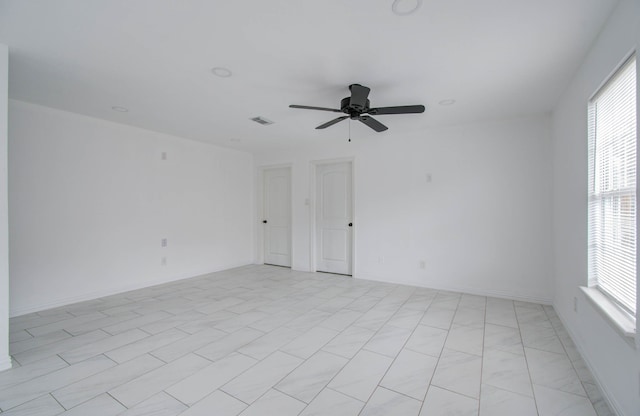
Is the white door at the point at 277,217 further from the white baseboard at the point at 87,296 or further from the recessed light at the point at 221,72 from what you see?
the recessed light at the point at 221,72

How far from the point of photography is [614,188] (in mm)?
1920

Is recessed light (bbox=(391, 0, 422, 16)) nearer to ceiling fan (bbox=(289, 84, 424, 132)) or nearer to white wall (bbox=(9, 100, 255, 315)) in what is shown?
ceiling fan (bbox=(289, 84, 424, 132))

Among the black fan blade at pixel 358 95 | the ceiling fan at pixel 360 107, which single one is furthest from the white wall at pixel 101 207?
the black fan blade at pixel 358 95

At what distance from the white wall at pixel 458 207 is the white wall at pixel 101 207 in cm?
264

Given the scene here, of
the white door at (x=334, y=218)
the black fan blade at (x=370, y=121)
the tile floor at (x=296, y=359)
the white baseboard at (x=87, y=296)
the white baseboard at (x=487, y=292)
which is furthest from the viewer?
the white door at (x=334, y=218)

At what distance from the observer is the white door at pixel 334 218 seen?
5.27 meters

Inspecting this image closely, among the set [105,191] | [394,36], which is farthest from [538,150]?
[105,191]

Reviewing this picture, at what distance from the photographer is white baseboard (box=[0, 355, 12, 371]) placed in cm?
215

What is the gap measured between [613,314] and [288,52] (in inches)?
111

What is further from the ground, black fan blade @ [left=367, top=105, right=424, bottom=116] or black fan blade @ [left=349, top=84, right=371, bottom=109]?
black fan blade @ [left=349, top=84, right=371, bottom=109]

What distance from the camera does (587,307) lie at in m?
2.25

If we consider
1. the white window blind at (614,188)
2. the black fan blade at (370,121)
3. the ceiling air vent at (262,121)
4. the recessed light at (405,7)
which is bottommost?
the white window blind at (614,188)

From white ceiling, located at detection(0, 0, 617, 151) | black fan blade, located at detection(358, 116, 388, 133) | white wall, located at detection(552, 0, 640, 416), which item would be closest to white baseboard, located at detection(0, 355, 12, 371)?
white ceiling, located at detection(0, 0, 617, 151)

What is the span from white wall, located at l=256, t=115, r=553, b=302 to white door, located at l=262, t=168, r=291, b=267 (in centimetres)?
134
